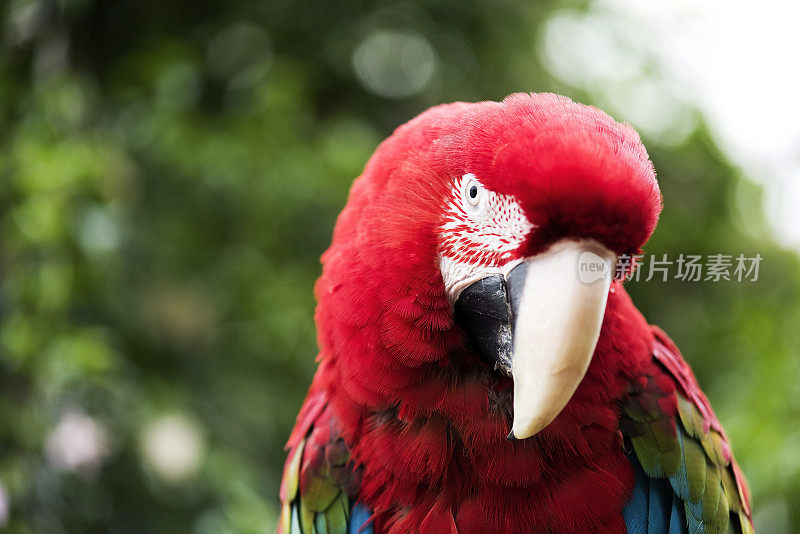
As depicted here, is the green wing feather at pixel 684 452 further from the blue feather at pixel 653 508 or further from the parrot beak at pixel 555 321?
the parrot beak at pixel 555 321

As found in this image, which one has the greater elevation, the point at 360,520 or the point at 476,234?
the point at 476,234

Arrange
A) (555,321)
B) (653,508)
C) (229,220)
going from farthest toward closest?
(229,220), (653,508), (555,321)

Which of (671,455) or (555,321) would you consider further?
(671,455)

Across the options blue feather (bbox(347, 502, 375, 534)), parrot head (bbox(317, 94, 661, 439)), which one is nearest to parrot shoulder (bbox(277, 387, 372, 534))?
blue feather (bbox(347, 502, 375, 534))

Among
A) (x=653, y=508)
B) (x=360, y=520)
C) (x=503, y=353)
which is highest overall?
(x=503, y=353)

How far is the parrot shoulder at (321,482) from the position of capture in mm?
1068

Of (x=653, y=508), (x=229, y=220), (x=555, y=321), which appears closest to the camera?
(x=555, y=321)

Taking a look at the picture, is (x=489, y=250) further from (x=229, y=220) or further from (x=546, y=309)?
(x=229, y=220)

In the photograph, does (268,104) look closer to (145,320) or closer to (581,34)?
(145,320)

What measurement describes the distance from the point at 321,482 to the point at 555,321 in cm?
56

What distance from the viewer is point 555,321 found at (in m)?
0.76

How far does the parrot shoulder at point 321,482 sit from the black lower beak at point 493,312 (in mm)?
339

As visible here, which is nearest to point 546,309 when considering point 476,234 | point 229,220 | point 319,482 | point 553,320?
point 553,320

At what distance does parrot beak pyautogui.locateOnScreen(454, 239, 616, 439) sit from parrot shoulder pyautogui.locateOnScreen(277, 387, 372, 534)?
0.38 m
